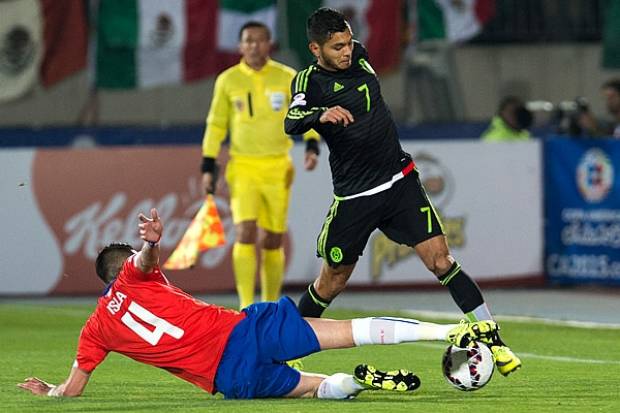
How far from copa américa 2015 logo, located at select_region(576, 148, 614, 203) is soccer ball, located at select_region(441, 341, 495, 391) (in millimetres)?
8314

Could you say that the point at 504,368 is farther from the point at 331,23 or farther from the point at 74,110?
the point at 74,110

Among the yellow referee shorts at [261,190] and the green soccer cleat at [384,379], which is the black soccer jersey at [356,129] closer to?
the green soccer cleat at [384,379]

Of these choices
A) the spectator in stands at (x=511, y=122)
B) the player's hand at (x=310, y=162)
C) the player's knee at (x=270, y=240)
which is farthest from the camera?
the spectator in stands at (x=511, y=122)

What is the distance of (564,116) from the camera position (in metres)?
19.7

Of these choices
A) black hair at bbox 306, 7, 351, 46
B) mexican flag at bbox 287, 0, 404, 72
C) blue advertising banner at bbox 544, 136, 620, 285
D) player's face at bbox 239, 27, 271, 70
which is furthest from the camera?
mexican flag at bbox 287, 0, 404, 72

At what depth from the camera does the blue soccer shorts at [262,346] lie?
30.0 ft

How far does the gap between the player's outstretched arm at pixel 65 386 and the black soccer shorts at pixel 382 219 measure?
1781 mm

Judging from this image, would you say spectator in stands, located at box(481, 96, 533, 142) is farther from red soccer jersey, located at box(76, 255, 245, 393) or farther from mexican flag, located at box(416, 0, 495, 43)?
red soccer jersey, located at box(76, 255, 245, 393)

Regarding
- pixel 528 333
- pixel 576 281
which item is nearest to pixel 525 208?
pixel 576 281

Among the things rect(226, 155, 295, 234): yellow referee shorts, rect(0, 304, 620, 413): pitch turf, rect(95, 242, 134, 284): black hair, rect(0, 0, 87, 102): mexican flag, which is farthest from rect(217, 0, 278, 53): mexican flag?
rect(95, 242, 134, 284): black hair

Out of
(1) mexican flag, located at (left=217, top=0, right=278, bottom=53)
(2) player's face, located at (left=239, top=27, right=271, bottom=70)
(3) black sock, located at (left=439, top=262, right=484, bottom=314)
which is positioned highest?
(2) player's face, located at (left=239, top=27, right=271, bottom=70)

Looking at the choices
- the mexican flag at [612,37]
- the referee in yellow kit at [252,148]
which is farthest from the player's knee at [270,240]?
the mexican flag at [612,37]

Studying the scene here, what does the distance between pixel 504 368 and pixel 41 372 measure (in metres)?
3.30

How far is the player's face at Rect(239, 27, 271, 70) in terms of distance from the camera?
13891mm
